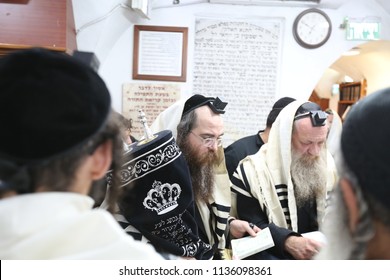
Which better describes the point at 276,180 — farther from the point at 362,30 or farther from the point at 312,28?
the point at 362,30

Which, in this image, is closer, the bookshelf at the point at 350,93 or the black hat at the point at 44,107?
the black hat at the point at 44,107

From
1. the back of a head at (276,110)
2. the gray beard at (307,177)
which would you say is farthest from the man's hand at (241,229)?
the back of a head at (276,110)

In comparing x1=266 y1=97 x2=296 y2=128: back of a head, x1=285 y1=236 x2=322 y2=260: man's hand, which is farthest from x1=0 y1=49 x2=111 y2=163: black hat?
x1=266 y1=97 x2=296 y2=128: back of a head

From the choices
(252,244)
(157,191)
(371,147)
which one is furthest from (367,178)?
(252,244)

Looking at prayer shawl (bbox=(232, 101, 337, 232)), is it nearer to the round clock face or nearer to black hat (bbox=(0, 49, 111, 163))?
black hat (bbox=(0, 49, 111, 163))

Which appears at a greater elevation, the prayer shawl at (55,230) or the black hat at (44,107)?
the black hat at (44,107)

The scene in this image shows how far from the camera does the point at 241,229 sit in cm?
189

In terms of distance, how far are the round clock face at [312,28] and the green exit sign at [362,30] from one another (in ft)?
0.65

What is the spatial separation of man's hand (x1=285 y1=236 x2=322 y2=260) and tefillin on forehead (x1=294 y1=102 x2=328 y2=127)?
62cm

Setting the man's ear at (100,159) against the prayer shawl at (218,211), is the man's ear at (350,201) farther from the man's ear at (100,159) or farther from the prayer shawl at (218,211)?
the prayer shawl at (218,211)

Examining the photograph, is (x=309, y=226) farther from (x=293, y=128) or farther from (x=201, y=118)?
(x=201, y=118)

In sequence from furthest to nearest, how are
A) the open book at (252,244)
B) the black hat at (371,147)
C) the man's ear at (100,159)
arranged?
the open book at (252,244)
the man's ear at (100,159)
the black hat at (371,147)

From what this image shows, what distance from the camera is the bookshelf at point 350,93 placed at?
21.7ft

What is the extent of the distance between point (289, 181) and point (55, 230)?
58.7 inches
